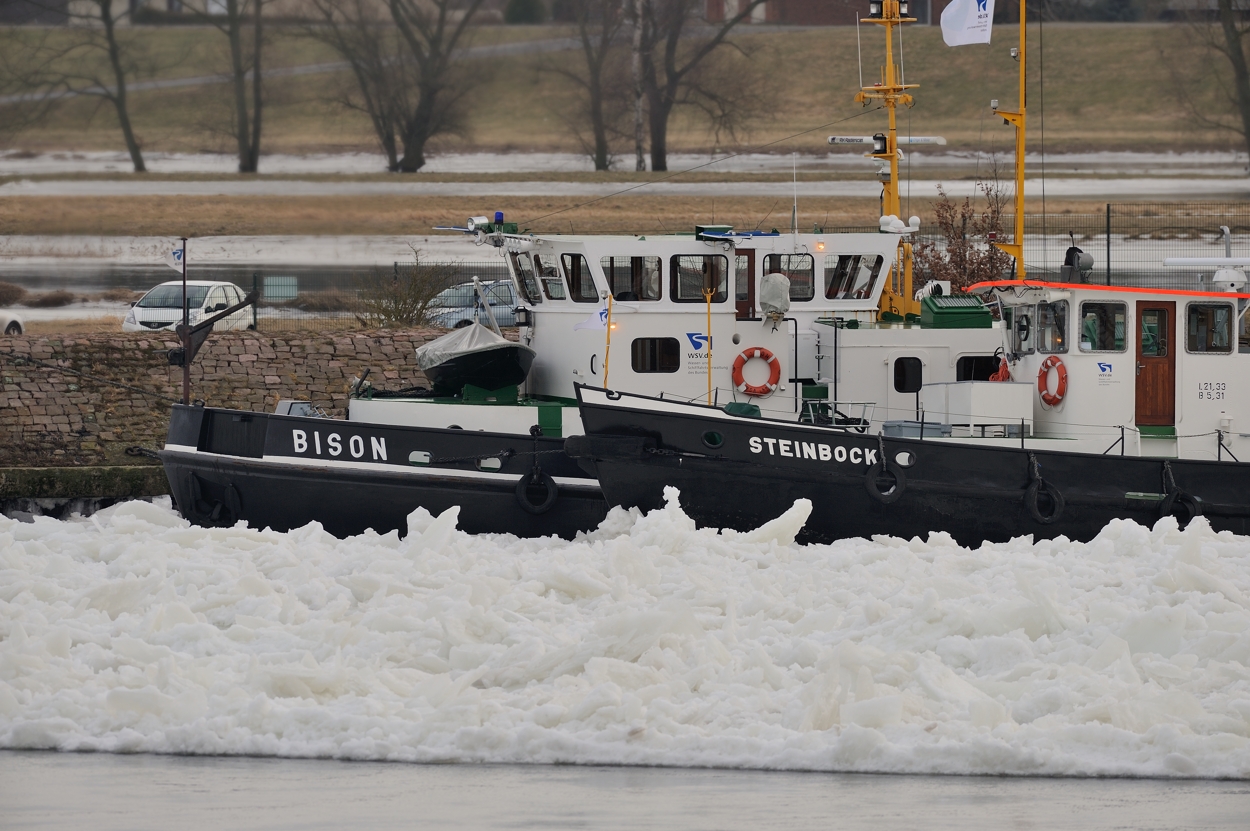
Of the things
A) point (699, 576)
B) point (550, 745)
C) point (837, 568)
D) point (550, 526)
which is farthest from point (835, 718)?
point (550, 526)

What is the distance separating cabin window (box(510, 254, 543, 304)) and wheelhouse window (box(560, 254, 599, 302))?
1.53ft

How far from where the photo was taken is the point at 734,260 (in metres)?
16.7

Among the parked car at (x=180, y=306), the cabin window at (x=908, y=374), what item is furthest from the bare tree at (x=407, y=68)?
the parked car at (x=180, y=306)

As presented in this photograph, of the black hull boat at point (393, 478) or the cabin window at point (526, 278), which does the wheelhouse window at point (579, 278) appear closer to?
the cabin window at point (526, 278)

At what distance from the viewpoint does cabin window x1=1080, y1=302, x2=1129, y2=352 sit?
16.2 metres

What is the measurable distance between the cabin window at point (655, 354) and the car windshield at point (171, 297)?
461 inches

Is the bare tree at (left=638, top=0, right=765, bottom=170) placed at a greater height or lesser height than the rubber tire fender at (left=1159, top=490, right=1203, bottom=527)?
greater

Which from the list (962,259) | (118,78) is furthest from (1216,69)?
(118,78)

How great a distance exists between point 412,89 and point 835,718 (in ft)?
31.5

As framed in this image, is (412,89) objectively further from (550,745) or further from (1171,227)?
(1171,227)

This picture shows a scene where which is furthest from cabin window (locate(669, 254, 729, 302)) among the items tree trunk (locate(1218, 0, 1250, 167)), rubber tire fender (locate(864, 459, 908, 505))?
tree trunk (locate(1218, 0, 1250, 167))

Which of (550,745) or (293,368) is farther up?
(293,368)

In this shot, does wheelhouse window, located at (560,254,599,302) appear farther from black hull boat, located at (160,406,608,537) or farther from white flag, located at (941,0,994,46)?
white flag, located at (941,0,994,46)

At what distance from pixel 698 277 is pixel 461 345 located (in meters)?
2.63
